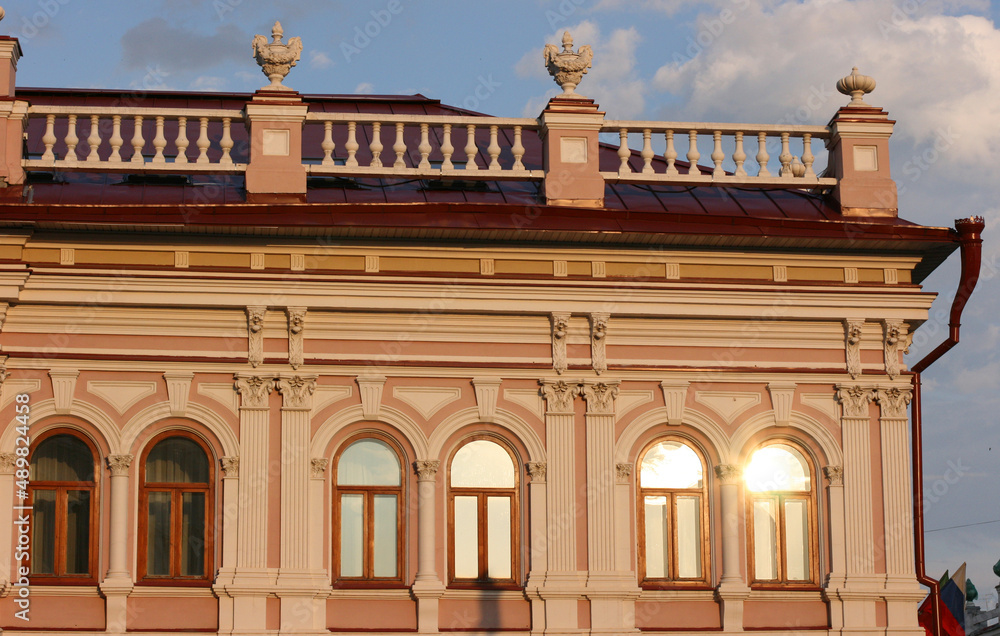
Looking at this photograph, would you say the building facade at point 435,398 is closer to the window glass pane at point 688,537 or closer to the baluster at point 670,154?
the window glass pane at point 688,537

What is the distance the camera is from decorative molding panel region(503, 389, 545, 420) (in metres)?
17.5

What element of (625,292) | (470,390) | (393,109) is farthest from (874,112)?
(393,109)

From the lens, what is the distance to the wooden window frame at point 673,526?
17359 mm

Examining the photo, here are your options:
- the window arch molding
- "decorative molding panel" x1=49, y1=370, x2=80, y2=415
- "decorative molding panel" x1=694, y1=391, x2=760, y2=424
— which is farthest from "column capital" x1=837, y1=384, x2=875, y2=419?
"decorative molding panel" x1=49, y1=370, x2=80, y2=415

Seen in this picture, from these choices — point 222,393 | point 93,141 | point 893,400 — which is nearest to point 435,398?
point 222,393

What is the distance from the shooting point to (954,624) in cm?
1917

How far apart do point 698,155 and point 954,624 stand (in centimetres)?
701

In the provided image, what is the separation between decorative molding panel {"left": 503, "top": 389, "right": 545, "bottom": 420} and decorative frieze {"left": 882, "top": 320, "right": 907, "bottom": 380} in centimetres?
426

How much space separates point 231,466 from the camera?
16953 millimetres

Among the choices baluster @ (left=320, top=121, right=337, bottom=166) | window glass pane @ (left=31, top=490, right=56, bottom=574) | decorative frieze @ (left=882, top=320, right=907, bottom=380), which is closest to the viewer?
window glass pane @ (left=31, top=490, right=56, bottom=574)

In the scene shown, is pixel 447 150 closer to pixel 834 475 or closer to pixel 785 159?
pixel 785 159

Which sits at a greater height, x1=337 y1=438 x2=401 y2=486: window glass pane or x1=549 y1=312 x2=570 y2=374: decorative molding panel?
x1=549 y1=312 x2=570 y2=374: decorative molding panel

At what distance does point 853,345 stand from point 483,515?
4.96 meters

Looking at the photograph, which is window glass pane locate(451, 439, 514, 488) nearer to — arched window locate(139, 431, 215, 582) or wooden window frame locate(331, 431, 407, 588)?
wooden window frame locate(331, 431, 407, 588)
